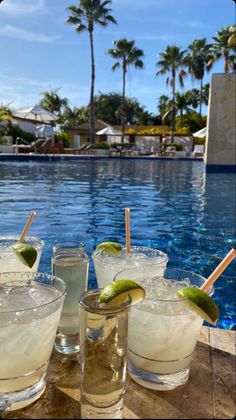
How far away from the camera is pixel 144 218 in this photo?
6.17 m

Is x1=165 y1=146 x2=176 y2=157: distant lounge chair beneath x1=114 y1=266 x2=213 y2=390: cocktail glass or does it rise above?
above

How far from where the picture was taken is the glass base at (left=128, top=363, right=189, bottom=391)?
1.06 m

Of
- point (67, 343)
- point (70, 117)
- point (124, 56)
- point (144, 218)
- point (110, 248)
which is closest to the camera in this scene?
point (67, 343)

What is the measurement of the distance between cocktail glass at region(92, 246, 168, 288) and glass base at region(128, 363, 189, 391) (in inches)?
13.9

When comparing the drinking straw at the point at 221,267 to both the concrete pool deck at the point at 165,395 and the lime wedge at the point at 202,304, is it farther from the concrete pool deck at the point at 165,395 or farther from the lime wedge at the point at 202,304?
the concrete pool deck at the point at 165,395

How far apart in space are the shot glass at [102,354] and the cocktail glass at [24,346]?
4.4 inches

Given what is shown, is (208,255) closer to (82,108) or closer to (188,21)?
(188,21)

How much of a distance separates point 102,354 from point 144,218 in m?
5.27

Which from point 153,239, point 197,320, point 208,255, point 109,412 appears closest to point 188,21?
point 197,320

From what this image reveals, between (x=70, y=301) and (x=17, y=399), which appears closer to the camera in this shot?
(x=17, y=399)

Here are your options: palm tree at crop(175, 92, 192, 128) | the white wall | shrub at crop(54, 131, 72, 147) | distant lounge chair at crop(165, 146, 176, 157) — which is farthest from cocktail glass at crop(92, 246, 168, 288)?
palm tree at crop(175, 92, 192, 128)

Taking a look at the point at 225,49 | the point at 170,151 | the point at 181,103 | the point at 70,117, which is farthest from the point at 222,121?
the point at 70,117

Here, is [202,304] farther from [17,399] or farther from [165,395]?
[17,399]

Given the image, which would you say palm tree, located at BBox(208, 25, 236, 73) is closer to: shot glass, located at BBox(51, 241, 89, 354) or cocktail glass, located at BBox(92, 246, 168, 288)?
cocktail glass, located at BBox(92, 246, 168, 288)
